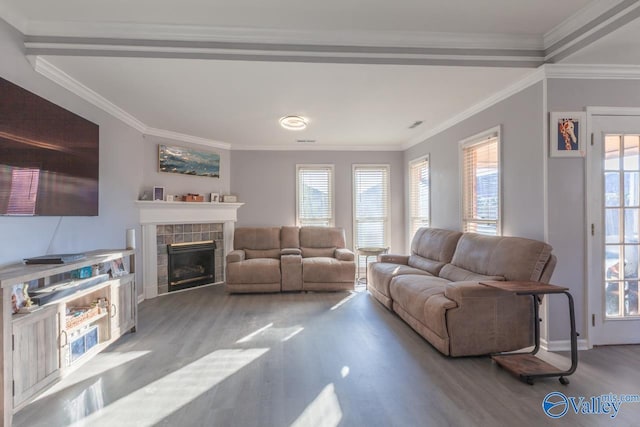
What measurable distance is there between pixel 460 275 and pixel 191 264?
4154 mm

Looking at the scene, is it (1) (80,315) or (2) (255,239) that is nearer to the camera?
(1) (80,315)

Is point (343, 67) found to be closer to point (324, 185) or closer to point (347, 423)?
point (347, 423)

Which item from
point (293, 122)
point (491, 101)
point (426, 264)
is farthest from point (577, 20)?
point (293, 122)

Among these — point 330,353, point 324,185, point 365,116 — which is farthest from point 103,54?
point 324,185

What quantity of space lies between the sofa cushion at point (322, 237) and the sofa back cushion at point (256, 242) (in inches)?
20.1

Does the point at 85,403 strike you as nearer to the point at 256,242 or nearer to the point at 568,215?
the point at 256,242

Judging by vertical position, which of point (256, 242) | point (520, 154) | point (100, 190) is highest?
point (520, 154)

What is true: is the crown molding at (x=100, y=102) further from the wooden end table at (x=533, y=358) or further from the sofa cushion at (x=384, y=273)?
the wooden end table at (x=533, y=358)

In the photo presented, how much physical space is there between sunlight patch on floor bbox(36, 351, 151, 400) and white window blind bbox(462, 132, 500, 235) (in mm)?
3850

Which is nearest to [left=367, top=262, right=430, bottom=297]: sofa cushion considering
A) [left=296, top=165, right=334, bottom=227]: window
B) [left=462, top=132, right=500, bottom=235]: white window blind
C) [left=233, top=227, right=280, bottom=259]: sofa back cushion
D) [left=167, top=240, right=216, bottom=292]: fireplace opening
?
[left=462, top=132, right=500, bottom=235]: white window blind

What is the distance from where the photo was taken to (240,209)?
5.81 metres

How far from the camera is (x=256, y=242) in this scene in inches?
213

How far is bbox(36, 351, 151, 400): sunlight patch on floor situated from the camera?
2.21m

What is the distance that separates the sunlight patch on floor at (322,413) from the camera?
1.81m
